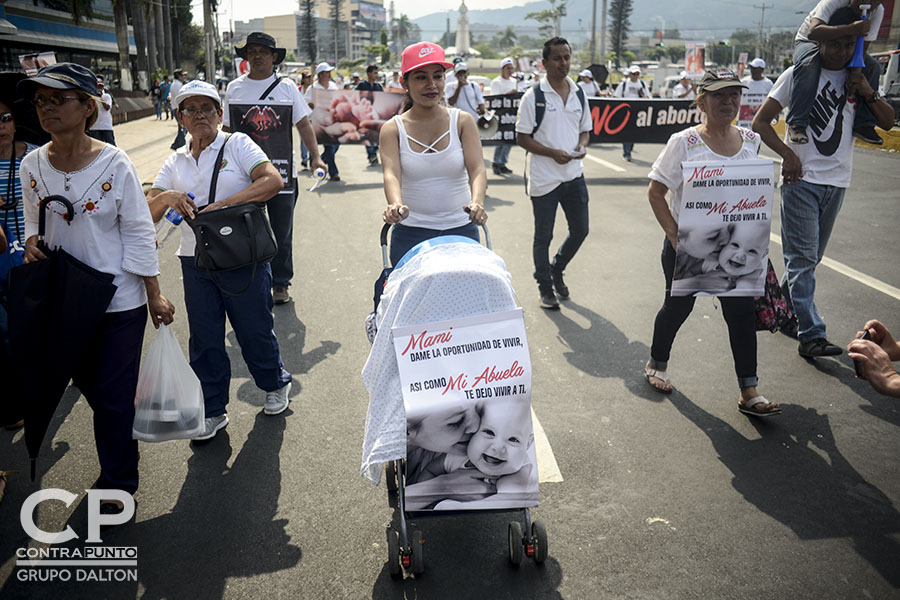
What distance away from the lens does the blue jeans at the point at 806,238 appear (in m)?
5.30

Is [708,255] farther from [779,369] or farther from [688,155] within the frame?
[779,369]

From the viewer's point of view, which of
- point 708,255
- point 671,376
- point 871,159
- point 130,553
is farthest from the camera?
point 871,159

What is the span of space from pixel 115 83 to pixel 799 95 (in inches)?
2138

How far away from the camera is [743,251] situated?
4.38 m

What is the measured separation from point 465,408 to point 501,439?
202 mm

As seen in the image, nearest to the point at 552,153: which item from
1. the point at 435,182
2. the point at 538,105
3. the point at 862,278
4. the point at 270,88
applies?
the point at 538,105

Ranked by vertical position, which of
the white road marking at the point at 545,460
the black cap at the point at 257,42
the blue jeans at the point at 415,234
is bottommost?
the white road marking at the point at 545,460

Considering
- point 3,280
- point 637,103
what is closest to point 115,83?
point 637,103

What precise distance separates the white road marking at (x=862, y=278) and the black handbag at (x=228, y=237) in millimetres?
5604

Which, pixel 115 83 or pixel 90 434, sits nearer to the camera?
pixel 90 434

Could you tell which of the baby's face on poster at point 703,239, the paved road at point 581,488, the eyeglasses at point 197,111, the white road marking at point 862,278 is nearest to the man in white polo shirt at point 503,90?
the white road marking at point 862,278

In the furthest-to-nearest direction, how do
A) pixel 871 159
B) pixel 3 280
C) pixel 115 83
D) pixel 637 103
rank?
pixel 115 83 → pixel 871 159 → pixel 637 103 → pixel 3 280

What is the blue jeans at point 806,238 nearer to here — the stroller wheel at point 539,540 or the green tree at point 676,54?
the stroller wheel at point 539,540

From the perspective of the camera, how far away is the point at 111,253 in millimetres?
3373
